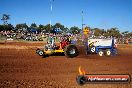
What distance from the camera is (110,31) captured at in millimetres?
70500

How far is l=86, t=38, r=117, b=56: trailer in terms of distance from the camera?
65.5 feet

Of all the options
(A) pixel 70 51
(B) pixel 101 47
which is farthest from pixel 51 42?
(B) pixel 101 47

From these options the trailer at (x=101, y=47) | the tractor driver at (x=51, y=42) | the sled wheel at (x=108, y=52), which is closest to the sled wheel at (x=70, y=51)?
the tractor driver at (x=51, y=42)

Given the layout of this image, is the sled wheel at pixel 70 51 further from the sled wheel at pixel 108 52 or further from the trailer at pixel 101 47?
the sled wheel at pixel 108 52

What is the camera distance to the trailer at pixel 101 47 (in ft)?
65.5

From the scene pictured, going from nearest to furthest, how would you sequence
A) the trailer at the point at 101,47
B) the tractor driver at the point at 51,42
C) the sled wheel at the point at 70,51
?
the sled wheel at the point at 70,51
the tractor driver at the point at 51,42
the trailer at the point at 101,47

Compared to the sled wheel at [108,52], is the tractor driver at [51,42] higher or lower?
higher

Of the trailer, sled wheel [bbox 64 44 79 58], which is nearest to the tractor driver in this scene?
sled wheel [bbox 64 44 79 58]

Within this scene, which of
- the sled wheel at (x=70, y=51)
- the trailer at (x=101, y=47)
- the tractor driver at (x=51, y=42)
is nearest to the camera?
the sled wheel at (x=70, y=51)

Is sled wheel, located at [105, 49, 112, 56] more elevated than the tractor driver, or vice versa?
the tractor driver

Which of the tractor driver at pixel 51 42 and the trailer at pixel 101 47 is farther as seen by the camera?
the trailer at pixel 101 47

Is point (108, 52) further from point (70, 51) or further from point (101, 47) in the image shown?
point (70, 51)

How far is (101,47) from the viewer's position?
65.8ft

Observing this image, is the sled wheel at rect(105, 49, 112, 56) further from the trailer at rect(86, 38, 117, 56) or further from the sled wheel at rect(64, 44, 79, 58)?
the sled wheel at rect(64, 44, 79, 58)
